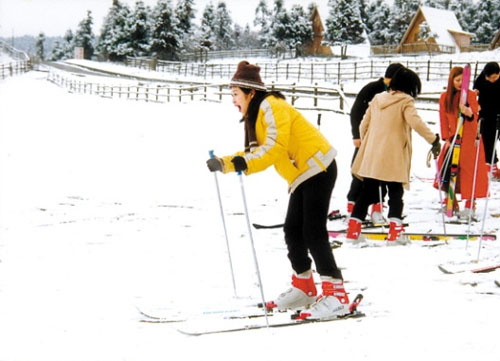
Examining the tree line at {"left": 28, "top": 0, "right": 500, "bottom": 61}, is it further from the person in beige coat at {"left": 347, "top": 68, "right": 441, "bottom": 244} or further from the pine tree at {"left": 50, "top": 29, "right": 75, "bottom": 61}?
the person in beige coat at {"left": 347, "top": 68, "right": 441, "bottom": 244}

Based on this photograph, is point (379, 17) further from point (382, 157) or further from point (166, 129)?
point (382, 157)

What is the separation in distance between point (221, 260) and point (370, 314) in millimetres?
1894

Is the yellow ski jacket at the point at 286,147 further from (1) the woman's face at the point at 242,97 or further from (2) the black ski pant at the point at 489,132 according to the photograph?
(2) the black ski pant at the point at 489,132

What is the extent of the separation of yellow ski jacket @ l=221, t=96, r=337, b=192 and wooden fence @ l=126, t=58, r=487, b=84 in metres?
15.3

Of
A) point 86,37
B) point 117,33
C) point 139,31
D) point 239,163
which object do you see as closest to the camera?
point 239,163

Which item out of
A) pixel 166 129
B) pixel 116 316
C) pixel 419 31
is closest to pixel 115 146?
pixel 166 129

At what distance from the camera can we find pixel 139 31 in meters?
58.7

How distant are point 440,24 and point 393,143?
43989 millimetres

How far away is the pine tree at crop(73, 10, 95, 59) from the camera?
79062mm

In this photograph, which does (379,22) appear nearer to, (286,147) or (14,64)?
(14,64)

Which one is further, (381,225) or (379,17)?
(379,17)

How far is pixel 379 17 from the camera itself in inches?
2083

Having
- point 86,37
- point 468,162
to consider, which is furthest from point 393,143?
point 86,37

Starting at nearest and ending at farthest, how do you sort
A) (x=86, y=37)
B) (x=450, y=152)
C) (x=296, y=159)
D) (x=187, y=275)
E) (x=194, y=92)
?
1. (x=296, y=159)
2. (x=187, y=275)
3. (x=450, y=152)
4. (x=194, y=92)
5. (x=86, y=37)
